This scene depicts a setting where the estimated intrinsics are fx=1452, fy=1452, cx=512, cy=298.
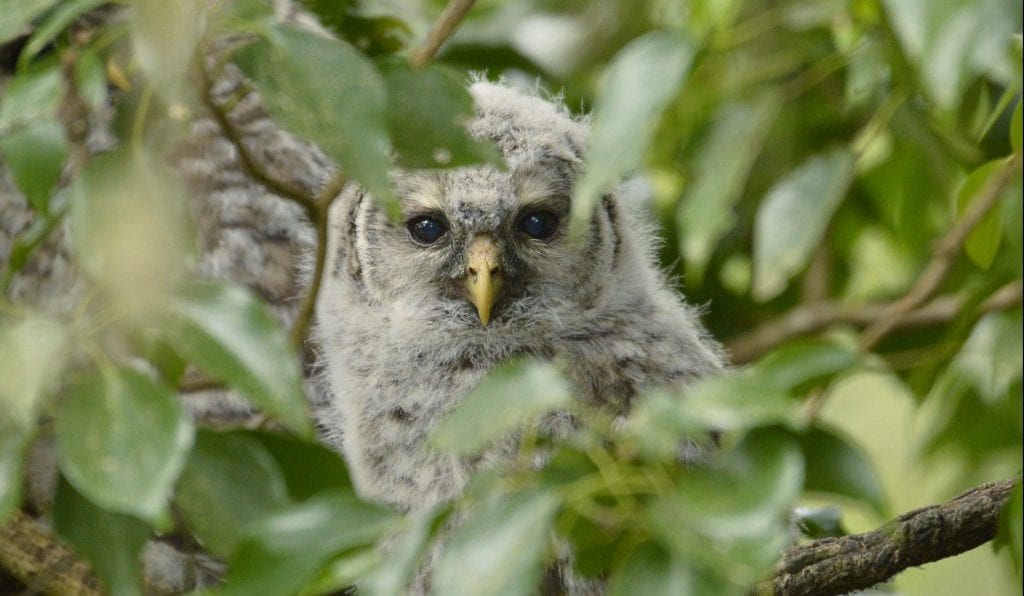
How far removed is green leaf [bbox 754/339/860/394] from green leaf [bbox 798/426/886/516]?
0.20ft

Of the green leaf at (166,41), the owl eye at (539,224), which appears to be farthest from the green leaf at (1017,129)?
the green leaf at (166,41)

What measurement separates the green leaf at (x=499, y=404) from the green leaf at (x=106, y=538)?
12.5 inches

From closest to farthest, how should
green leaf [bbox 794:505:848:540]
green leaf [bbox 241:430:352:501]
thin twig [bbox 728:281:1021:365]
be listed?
green leaf [bbox 241:430:352:501] < green leaf [bbox 794:505:848:540] < thin twig [bbox 728:281:1021:365]

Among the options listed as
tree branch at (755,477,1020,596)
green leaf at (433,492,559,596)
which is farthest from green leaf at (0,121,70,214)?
tree branch at (755,477,1020,596)

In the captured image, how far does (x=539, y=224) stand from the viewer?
1.90 meters

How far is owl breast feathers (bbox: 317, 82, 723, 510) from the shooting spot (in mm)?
1806

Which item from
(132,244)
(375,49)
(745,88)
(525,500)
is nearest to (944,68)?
(525,500)

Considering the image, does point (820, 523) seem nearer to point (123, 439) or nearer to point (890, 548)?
point (890, 548)

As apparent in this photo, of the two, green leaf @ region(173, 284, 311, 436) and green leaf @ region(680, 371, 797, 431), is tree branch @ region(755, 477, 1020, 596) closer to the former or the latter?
green leaf @ region(680, 371, 797, 431)

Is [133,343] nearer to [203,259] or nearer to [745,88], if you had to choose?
[203,259]

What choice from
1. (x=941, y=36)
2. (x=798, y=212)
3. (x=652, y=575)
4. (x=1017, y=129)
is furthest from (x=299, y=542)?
(x=1017, y=129)

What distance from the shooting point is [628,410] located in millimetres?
1756

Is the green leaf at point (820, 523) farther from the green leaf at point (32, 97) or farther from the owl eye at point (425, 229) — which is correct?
the green leaf at point (32, 97)

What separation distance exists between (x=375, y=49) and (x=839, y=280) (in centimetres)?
100
